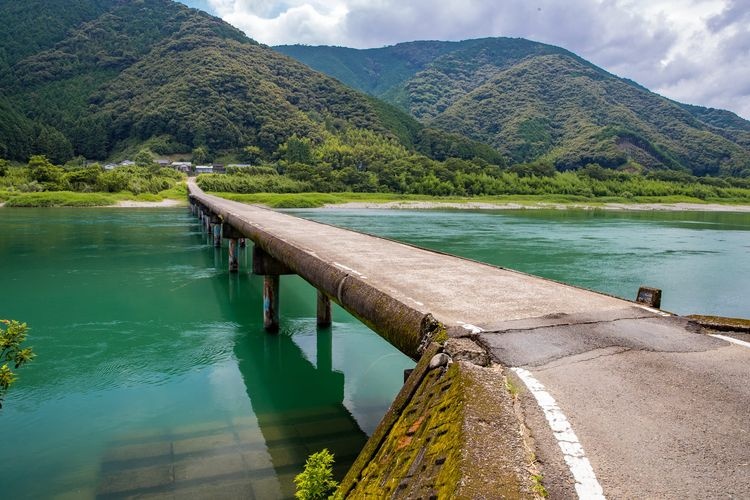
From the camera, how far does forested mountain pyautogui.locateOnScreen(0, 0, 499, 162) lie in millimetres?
103625

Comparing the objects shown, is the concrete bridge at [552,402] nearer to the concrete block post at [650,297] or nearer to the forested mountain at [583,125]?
the concrete block post at [650,297]

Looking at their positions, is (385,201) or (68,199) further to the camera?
(385,201)

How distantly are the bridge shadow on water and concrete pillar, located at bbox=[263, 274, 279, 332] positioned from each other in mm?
913

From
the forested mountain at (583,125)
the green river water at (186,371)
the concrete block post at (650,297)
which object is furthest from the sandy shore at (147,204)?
the forested mountain at (583,125)

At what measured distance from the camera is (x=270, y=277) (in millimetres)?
11133

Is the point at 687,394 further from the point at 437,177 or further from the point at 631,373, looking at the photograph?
the point at 437,177

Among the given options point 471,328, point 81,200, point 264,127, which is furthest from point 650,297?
point 264,127

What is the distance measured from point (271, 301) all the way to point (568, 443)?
957 centimetres

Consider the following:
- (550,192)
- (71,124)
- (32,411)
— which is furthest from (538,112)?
(32,411)

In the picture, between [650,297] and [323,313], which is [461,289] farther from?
[323,313]

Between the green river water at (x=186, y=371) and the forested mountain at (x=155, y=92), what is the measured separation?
8655 centimetres

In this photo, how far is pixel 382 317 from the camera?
14.8 ft

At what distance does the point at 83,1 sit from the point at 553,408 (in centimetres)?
19115

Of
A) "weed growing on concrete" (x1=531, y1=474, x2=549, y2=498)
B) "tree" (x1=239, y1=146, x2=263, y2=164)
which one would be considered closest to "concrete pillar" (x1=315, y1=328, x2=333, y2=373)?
"weed growing on concrete" (x1=531, y1=474, x2=549, y2=498)
